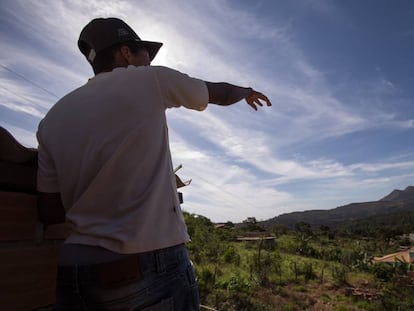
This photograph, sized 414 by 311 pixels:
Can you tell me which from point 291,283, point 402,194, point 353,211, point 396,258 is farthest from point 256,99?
point 402,194

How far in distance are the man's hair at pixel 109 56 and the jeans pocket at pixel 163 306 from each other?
0.81 meters

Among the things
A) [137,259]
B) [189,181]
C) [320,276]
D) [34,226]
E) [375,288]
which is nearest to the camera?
[137,259]

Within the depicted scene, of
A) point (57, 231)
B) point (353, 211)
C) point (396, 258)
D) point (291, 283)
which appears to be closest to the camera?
point (57, 231)

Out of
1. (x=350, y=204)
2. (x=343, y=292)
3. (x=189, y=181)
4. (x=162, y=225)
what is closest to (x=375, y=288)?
(x=343, y=292)

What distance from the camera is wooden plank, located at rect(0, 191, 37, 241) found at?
0.99 meters

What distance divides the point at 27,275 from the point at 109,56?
783 millimetres

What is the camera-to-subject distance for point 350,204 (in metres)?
142

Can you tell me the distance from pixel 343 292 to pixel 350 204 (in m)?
147

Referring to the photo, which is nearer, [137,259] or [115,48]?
[137,259]

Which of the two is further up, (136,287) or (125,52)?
(125,52)

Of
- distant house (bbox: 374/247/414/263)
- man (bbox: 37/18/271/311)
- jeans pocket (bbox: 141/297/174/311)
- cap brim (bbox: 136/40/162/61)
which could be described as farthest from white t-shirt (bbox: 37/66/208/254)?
distant house (bbox: 374/247/414/263)

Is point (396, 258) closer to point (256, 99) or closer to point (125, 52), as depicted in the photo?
point (256, 99)

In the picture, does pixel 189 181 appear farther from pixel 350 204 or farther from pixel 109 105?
pixel 350 204

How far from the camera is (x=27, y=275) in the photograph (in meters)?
1.06
